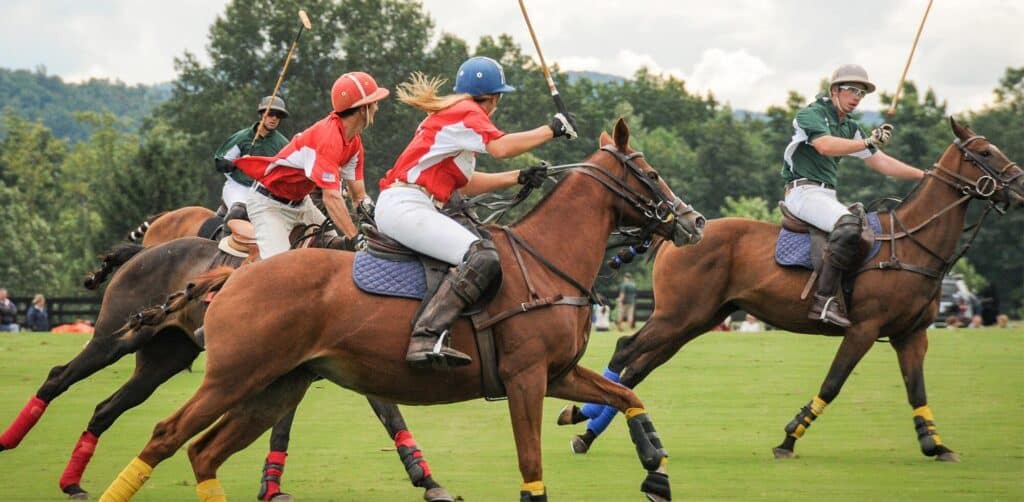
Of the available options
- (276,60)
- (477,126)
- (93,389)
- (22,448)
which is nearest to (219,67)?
(276,60)

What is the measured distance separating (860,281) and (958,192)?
4.30ft

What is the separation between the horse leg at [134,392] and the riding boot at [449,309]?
9.76 ft

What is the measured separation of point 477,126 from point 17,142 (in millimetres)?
89065

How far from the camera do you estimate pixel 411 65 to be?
6638cm

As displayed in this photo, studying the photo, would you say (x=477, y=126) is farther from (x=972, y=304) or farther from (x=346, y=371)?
(x=972, y=304)

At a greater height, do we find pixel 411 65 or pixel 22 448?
pixel 411 65

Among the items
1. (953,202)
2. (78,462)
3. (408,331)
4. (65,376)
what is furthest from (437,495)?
(953,202)

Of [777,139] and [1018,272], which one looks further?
[777,139]

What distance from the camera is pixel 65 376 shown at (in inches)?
442

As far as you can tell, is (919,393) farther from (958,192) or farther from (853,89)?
(853,89)

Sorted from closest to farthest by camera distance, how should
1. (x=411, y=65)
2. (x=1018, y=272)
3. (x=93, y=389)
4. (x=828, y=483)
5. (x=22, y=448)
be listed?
(x=828, y=483), (x=22, y=448), (x=93, y=389), (x=411, y=65), (x=1018, y=272)

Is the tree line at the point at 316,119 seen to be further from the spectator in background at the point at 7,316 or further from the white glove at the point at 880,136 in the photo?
the white glove at the point at 880,136

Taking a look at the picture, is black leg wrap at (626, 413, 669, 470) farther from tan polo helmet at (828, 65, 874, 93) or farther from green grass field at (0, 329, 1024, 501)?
tan polo helmet at (828, 65, 874, 93)

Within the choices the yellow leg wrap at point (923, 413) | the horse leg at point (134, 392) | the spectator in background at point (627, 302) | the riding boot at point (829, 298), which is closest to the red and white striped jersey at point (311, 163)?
the horse leg at point (134, 392)
